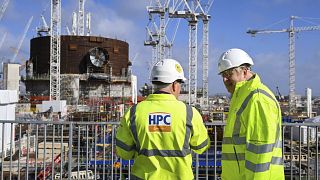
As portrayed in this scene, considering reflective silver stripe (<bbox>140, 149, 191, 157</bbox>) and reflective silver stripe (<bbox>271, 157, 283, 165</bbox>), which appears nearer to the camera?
reflective silver stripe (<bbox>271, 157, 283, 165</bbox>)

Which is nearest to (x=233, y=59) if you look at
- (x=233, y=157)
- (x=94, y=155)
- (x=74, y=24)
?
(x=233, y=157)

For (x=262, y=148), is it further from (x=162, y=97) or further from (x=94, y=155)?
(x=94, y=155)

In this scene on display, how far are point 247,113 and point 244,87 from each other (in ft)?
0.89

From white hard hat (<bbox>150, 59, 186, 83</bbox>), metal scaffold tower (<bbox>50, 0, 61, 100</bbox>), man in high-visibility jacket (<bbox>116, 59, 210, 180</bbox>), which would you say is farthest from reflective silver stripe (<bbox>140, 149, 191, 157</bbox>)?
metal scaffold tower (<bbox>50, 0, 61, 100</bbox>)

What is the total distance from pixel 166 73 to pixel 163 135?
1.56 ft

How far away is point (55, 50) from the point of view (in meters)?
48.1

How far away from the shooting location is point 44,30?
62469 mm

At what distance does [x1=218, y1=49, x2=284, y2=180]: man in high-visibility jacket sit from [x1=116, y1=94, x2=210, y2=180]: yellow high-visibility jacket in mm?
292

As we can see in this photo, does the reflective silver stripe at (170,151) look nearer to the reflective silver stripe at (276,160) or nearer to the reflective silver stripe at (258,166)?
the reflective silver stripe at (258,166)

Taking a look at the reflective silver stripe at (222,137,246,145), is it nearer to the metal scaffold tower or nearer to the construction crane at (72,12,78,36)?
the metal scaffold tower

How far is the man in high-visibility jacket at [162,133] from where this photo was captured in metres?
2.73

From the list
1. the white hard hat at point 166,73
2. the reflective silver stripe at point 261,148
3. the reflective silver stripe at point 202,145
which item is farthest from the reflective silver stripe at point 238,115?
the white hard hat at point 166,73

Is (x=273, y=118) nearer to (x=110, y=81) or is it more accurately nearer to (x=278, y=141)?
(x=278, y=141)

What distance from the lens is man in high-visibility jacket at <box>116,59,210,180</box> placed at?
8.96 ft
